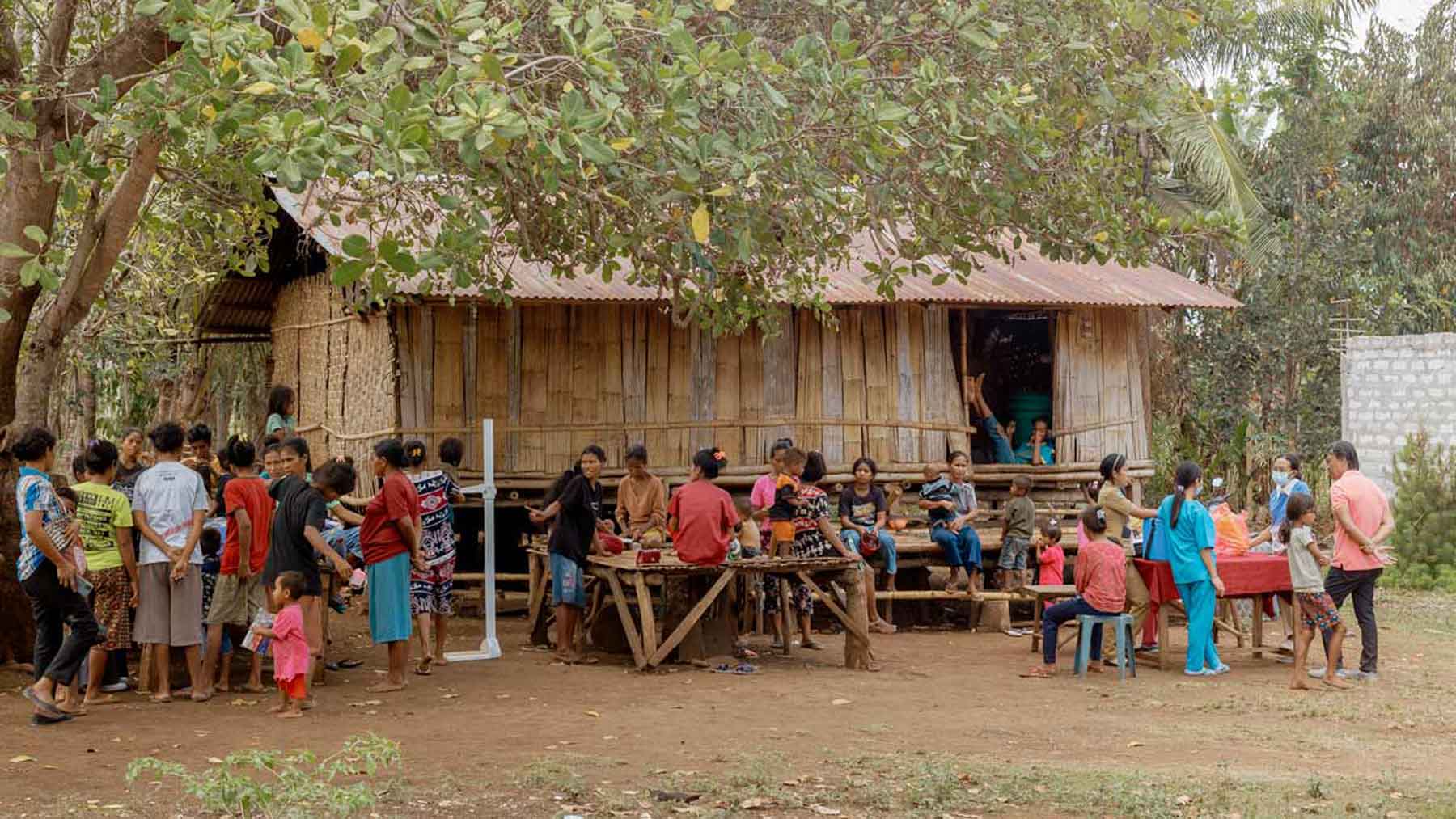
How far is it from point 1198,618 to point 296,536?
6.37 m

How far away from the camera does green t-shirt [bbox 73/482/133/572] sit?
29.2ft

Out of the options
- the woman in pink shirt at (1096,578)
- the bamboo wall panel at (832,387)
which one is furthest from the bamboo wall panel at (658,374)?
the woman in pink shirt at (1096,578)

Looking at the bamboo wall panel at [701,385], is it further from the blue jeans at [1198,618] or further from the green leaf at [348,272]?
the green leaf at [348,272]

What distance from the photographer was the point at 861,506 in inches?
533

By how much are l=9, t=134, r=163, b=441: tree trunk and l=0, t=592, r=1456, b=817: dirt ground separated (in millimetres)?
1945

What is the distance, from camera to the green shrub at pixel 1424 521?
57.7 feet

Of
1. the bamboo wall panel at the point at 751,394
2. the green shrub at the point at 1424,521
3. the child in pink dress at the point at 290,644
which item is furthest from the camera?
the green shrub at the point at 1424,521

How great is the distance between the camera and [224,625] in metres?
9.65

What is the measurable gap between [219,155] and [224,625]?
332cm

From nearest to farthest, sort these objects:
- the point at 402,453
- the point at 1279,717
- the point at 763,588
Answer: the point at 1279,717 → the point at 402,453 → the point at 763,588

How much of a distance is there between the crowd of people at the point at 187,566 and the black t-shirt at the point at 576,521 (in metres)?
1.26

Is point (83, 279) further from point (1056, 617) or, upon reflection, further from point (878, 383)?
point (878, 383)

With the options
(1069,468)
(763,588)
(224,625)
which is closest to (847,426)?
(1069,468)

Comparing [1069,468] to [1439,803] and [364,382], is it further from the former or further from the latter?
[1439,803]
